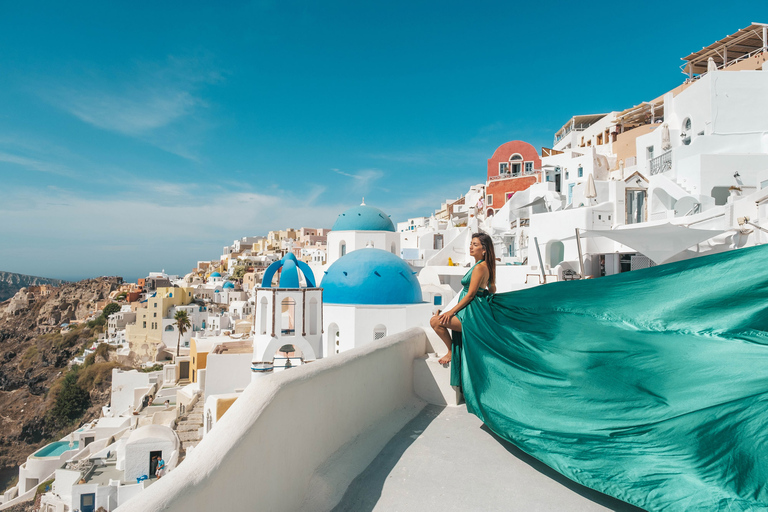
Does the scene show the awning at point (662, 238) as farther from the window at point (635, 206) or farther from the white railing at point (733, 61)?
the white railing at point (733, 61)

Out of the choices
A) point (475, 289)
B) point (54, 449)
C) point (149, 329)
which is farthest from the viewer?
Answer: point (149, 329)

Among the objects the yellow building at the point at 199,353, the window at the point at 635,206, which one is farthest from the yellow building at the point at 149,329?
the window at the point at 635,206

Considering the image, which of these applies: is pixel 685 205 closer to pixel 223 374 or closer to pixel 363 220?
pixel 363 220

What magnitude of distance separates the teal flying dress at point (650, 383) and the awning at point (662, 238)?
7.81 m

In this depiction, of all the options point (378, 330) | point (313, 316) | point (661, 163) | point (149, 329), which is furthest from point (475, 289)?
point (149, 329)

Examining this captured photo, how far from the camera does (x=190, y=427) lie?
19.4 m

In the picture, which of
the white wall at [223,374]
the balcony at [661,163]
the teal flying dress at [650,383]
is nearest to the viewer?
the teal flying dress at [650,383]

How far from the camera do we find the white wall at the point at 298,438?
1.69m

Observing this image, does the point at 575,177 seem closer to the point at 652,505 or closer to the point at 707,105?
the point at 707,105

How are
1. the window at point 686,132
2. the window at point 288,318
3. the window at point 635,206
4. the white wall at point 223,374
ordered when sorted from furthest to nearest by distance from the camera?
the window at point 686,132
the white wall at point 223,374
the window at point 635,206
the window at point 288,318

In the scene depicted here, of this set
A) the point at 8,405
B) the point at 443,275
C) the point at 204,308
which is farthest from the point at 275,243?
the point at 443,275

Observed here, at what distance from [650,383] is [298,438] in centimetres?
178

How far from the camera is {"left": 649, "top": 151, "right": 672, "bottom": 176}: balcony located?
21.2 meters

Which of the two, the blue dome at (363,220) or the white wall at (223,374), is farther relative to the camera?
the blue dome at (363,220)
